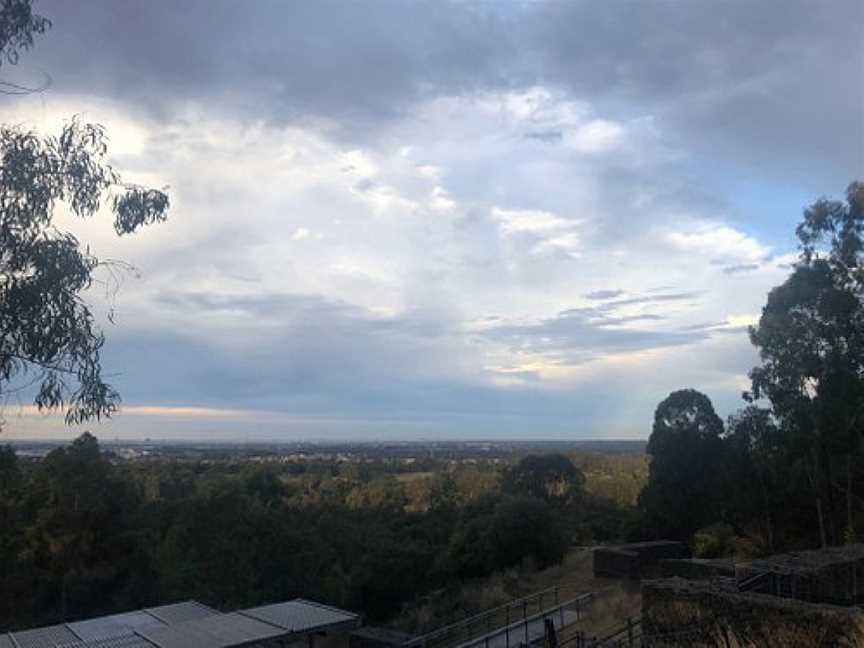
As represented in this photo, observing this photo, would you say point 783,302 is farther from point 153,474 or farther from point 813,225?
point 153,474

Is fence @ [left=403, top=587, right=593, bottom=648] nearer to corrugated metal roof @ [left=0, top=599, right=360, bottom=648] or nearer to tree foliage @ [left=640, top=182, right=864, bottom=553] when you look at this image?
corrugated metal roof @ [left=0, top=599, right=360, bottom=648]

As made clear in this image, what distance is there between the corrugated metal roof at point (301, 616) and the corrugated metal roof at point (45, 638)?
3.09 m

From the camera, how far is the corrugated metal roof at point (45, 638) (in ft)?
43.3

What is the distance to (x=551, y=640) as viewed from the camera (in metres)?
9.98

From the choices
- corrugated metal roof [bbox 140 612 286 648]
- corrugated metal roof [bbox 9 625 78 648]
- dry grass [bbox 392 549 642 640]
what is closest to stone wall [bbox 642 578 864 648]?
dry grass [bbox 392 549 642 640]

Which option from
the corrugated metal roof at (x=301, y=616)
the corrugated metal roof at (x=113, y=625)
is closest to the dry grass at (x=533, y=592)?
the corrugated metal roof at (x=301, y=616)

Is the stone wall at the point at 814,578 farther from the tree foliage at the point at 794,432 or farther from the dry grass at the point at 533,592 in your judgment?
the tree foliage at the point at 794,432

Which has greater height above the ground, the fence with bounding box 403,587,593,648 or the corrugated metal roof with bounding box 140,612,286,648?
the corrugated metal roof with bounding box 140,612,286,648

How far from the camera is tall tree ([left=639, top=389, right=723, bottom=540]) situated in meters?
26.6

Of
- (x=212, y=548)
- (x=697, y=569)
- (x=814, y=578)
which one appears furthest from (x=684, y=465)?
(x=212, y=548)

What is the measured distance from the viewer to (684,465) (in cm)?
2698

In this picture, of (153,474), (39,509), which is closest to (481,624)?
(39,509)

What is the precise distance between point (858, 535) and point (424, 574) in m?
14.4

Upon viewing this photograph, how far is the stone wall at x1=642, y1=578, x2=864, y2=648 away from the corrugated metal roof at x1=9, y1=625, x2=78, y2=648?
9.81m
